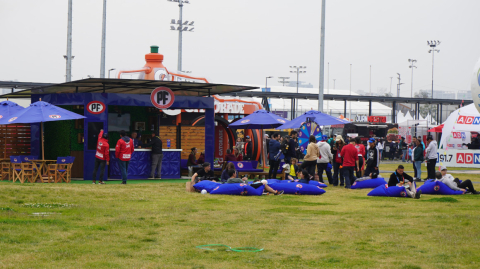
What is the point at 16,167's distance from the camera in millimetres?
17750

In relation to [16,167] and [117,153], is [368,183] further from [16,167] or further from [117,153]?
[16,167]

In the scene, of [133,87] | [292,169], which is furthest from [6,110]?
[292,169]

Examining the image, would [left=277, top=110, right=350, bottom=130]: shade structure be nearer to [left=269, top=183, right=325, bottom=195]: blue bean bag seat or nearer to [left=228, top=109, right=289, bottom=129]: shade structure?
[left=228, top=109, right=289, bottom=129]: shade structure

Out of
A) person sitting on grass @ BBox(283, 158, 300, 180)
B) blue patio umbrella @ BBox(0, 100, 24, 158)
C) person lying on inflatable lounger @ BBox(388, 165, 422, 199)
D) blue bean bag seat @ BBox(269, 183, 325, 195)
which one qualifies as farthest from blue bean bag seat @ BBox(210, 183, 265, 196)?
blue patio umbrella @ BBox(0, 100, 24, 158)

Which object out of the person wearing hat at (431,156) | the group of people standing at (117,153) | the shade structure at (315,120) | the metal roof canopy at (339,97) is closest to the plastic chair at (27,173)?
the group of people standing at (117,153)

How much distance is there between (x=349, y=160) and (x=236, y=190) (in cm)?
441

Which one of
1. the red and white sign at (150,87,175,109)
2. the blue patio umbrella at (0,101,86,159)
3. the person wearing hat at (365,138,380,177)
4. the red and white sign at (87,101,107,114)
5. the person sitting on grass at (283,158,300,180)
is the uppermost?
the red and white sign at (150,87,175,109)

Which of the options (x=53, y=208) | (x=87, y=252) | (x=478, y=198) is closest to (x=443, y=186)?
(x=478, y=198)

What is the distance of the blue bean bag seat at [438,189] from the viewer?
52.1 feet

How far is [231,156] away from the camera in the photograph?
19.7 metres

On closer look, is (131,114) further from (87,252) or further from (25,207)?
(87,252)

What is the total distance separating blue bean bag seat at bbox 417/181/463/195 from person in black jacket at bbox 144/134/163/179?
8.02 meters

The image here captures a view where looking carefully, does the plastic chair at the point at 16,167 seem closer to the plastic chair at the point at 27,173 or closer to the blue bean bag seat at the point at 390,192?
the plastic chair at the point at 27,173

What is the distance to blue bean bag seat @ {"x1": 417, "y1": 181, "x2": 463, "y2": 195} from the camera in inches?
625
